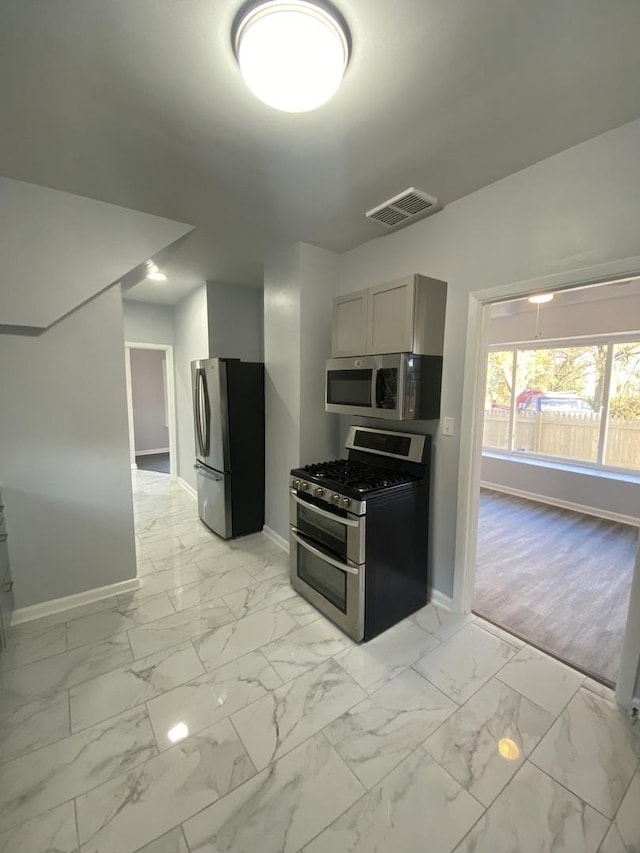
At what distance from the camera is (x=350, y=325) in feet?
8.36

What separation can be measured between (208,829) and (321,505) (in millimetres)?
1462

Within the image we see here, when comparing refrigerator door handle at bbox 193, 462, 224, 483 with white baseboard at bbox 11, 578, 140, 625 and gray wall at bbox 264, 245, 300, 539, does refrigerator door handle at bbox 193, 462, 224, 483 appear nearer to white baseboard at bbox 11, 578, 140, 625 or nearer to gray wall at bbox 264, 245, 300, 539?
gray wall at bbox 264, 245, 300, 539

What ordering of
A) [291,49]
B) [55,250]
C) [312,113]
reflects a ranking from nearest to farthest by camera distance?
[291,49] < [312,113] < [55,250]

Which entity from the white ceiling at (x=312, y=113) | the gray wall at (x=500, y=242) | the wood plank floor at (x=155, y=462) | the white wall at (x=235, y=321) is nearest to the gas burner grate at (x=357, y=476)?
the gray wall at (x=500, y=242)

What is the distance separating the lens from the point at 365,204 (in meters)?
2.27

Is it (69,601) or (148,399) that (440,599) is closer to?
(69,601)

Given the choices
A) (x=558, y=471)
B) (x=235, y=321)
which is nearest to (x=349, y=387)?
(x=235, y=321)

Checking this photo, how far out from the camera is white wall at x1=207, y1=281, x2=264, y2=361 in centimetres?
411

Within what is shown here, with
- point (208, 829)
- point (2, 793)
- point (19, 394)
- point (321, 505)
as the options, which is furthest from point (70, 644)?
point (321, 505)

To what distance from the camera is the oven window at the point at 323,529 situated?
2178 millimetres

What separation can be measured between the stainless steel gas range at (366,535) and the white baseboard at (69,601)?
128cm

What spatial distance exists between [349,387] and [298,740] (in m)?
1.98

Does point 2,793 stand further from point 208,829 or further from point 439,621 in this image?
point 439,621

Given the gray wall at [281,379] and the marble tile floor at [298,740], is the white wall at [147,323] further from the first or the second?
the marble tile floor at [298,740]
